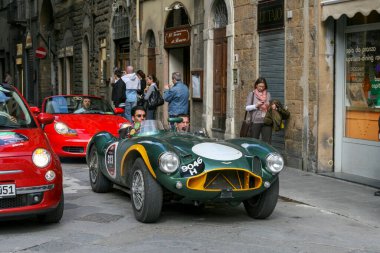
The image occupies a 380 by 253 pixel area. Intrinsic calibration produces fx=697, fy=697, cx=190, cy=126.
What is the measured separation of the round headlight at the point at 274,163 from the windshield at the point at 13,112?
251 cm

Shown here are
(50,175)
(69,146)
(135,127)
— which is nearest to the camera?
(50,175)

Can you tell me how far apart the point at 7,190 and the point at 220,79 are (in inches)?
400

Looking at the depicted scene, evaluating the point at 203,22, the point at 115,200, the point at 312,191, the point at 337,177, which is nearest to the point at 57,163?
the point at 115,200

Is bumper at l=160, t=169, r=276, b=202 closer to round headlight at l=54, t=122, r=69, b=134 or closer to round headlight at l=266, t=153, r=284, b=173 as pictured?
round headlight at l=266, t=153, r=284, b=173

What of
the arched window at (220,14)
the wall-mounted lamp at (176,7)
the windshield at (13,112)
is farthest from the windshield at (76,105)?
the windshield at (13,112)

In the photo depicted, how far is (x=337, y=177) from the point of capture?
1112cm

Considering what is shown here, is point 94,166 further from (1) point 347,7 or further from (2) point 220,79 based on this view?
(2) point 220,79

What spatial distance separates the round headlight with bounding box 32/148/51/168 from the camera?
6652 mm

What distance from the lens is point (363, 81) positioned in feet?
36.6

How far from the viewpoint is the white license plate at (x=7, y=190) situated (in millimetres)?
6453

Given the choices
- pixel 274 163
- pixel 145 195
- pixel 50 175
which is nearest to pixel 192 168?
pixel 145 195

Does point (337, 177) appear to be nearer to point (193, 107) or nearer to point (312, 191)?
point (312, 191)

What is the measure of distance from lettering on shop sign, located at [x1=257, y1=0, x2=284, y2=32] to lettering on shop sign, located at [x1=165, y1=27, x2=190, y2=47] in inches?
179

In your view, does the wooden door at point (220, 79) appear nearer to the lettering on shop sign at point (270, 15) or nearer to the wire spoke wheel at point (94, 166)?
the lettering on shop sign at point (270, 15)
